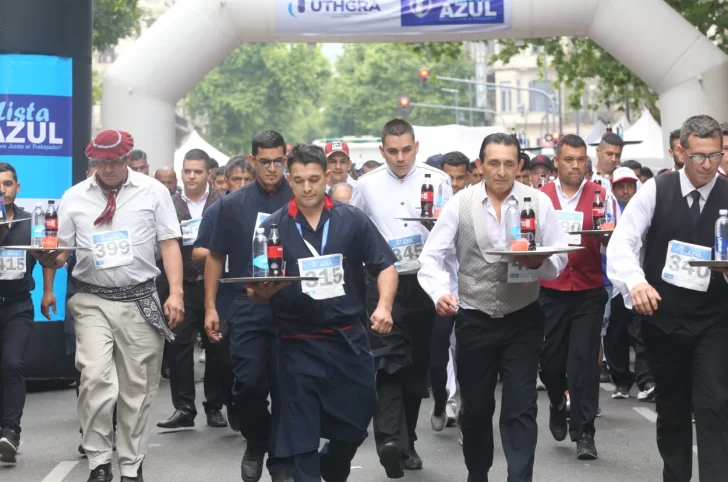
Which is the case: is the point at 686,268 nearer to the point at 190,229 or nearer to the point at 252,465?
the point at 252,465

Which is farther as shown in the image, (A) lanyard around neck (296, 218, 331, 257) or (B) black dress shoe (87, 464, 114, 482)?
(B) black dress shoe (87, 464, 114, 482)

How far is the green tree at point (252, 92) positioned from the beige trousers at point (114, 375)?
3236 inches

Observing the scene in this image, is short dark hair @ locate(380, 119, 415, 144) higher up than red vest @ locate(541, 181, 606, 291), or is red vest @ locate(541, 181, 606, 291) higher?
short dark hair @ locate(380, 119, 415, 144)

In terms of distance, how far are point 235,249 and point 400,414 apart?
152cm

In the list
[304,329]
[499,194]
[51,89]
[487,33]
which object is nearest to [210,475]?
[304,329]

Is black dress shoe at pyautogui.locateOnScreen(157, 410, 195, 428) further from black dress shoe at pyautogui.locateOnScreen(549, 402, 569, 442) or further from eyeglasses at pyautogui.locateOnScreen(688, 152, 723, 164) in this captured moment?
eyeglasses at pyautogui.locateOnScreen(688, 152, 723, 164)

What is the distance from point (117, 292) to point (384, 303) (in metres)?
1.90

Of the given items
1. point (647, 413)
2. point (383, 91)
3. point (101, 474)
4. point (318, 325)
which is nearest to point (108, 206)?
point (101, 474)

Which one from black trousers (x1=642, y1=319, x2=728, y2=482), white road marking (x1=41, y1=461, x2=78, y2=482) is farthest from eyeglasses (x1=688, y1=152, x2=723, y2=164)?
Result: white road marking (x1=41, y1=461, x2=78, y2=482)

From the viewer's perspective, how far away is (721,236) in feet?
23.5

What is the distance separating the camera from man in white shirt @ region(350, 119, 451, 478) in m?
9.11

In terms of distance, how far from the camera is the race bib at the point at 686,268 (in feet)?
23.6

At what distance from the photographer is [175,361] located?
37.7 feet

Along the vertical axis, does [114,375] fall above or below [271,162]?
below
